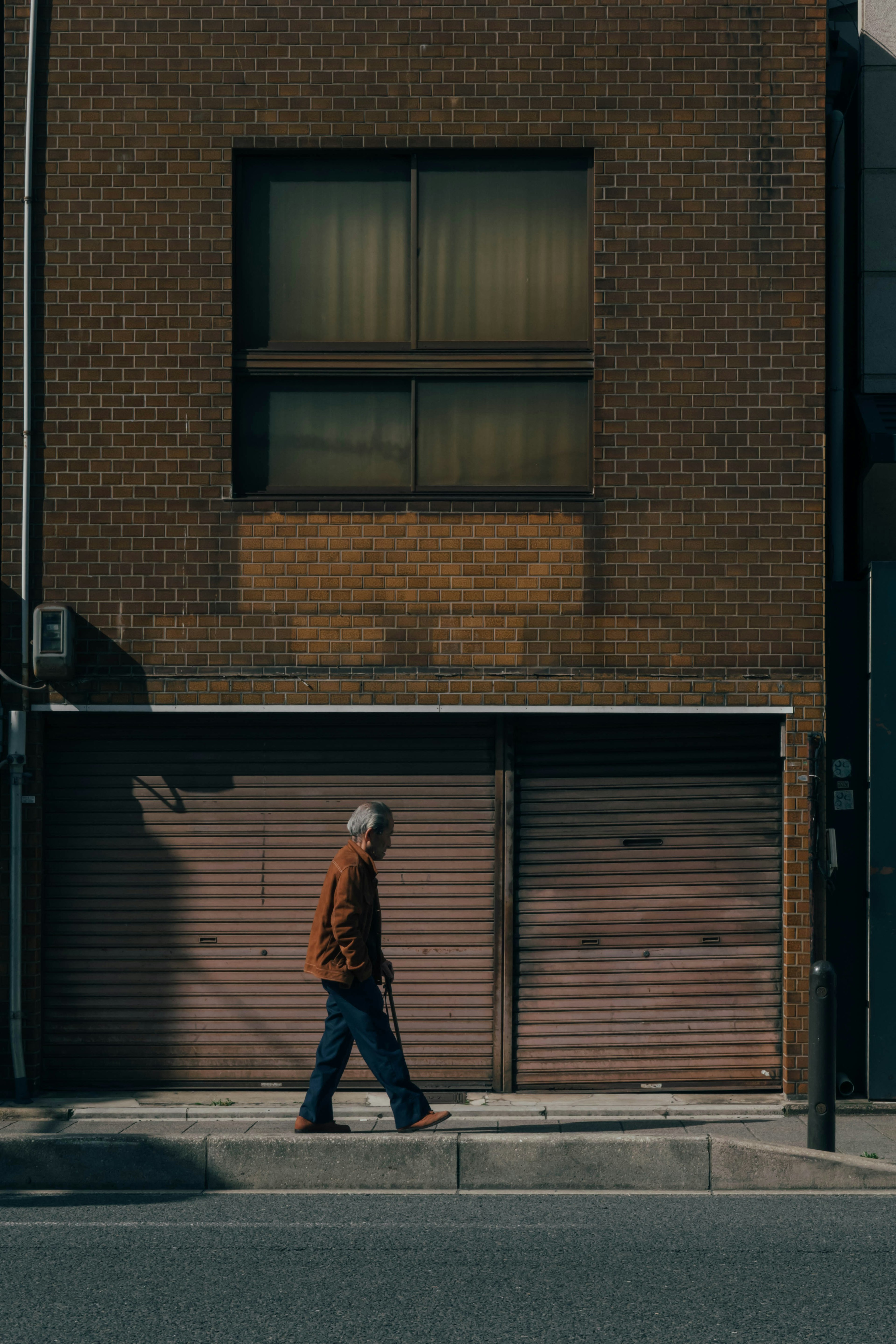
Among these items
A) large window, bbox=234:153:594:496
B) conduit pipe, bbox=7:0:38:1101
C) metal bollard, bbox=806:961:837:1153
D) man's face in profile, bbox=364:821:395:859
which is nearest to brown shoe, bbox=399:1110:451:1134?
man's face in profile, bbox=364:821:395:859

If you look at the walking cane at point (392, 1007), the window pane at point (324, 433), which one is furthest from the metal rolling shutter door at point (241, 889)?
the window pane at point (324, 433)

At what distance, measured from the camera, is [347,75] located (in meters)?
9.00

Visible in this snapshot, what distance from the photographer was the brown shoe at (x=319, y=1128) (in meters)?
7.31

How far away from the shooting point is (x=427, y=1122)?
727 cm

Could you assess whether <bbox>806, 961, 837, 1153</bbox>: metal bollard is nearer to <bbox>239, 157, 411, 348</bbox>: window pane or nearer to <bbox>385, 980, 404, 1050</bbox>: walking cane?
<bbox>385, 980, 404, 1050</bbox>: walking cane

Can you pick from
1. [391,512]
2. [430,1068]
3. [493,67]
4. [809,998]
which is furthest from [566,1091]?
[493,67]

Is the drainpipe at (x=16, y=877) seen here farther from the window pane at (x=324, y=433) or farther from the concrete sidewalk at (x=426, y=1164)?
the window pane at (x=324, y=433)

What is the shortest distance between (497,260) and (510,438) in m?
1.28

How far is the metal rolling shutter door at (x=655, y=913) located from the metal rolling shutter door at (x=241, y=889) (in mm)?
395

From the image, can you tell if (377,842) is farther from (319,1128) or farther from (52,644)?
(52,644)

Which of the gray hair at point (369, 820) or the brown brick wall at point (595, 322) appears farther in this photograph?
the brown brick wall at point (595, 322)

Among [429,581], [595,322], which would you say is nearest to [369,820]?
[429,581]

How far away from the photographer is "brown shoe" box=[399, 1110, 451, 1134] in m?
7.23

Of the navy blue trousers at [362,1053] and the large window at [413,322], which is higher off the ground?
the large window at [413,322]
